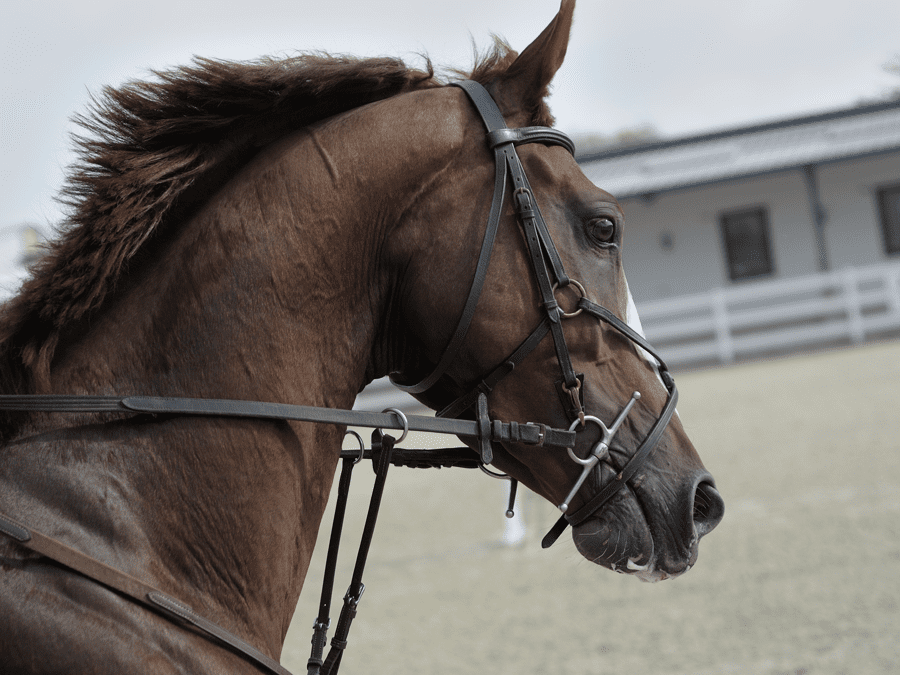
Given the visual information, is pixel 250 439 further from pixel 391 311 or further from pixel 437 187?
pixel 437 187

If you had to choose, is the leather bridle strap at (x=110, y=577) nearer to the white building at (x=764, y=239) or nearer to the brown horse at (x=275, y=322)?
the brown horse at (x=275, y=322)

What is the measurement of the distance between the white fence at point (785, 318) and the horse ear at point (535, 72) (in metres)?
16.9

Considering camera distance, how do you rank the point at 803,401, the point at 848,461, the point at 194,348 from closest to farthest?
1. the point at 194,348
2. the point at 848,461
3. the point at 803,401

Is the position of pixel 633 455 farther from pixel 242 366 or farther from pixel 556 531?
pixel 242 366

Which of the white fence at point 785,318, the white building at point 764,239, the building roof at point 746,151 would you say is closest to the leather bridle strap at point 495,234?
the white fence at point 785,318

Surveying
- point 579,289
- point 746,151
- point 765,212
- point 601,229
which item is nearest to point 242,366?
point 579,289

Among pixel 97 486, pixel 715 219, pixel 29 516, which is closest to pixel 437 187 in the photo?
pixel 97 486

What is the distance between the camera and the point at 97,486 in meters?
1.57

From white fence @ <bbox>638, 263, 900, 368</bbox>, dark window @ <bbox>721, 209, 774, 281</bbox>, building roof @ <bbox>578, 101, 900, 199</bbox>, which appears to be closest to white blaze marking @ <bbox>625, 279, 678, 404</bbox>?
white fence @ <bbox>638, 263, 900, 368</bbox>

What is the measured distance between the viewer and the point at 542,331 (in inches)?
71.9

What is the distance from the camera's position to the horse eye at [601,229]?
6.25 feet

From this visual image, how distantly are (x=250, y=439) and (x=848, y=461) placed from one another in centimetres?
842

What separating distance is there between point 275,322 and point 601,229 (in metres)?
0.82

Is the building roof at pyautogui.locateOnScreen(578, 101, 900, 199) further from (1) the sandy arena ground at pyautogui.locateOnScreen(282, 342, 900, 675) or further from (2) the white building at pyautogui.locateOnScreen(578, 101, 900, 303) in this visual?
(1) the sandy arena ground at pyautogui.locateOnScreen(282, 342, 900, 675)
